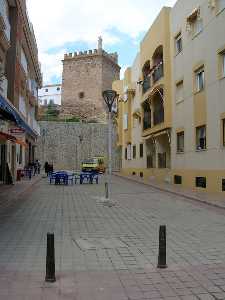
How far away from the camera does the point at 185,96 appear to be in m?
23.4

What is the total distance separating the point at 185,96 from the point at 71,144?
129 ft

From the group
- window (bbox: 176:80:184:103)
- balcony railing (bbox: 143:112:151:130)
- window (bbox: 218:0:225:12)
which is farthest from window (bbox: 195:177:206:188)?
balcony railing (bbox: 143:112:151:130)

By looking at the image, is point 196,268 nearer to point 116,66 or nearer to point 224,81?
point 224,81

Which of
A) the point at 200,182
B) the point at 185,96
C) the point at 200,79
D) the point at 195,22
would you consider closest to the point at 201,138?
the point at 200,182

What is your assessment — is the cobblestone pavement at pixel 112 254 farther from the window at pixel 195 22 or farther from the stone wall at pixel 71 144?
the stone wall at pixel 71 144

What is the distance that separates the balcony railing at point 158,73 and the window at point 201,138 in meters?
7.59

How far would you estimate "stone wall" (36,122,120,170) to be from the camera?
197 feet

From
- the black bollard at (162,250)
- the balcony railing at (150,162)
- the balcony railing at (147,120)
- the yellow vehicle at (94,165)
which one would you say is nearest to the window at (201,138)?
the balcony railing at (147,120)

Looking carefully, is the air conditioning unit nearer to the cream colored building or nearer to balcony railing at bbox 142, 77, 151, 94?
the cream colored building

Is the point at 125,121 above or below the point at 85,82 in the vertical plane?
below

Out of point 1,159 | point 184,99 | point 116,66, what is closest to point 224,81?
point 184,99

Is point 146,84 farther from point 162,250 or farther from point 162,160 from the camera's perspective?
point 162,250

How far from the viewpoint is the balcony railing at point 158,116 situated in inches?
1112

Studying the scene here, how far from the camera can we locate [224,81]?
59.2ft
